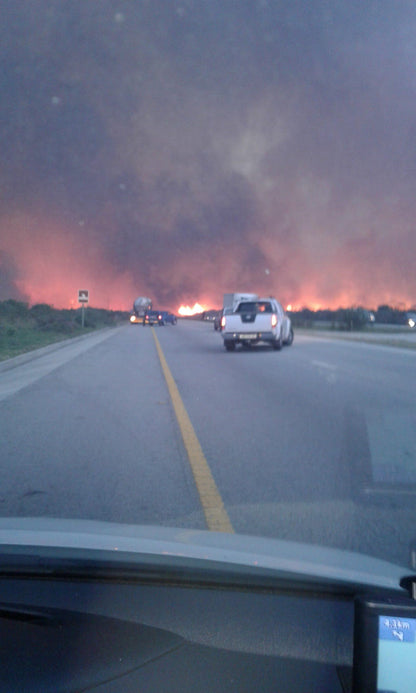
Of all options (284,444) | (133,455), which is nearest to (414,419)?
(284,444)

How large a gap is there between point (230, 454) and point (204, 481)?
130 centimetres

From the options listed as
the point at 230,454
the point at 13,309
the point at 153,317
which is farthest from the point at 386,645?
the point at 153,317

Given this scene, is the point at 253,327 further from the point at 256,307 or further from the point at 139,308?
the point at 139,308

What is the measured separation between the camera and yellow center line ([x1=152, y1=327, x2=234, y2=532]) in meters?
5.61

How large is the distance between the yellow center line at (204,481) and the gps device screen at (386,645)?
330cm

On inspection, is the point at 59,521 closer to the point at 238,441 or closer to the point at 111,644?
the point at 111,644

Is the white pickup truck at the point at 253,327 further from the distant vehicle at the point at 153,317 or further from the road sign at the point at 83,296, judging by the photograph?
the distant vehicle at the point at 153,317

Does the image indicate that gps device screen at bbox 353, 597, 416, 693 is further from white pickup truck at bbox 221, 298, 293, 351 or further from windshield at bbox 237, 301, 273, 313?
windshield at bbox 237, 301, 273, 313

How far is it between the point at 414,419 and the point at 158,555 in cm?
818

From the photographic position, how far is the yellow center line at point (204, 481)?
561 cm

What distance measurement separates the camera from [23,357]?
22.8 metres

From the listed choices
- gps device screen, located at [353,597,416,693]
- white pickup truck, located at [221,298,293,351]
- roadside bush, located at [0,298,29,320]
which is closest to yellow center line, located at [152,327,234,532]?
gps device screen, located at [353,597,416,693]

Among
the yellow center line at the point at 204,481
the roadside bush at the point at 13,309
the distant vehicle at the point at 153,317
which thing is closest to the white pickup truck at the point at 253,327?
the yellow center line at the point at 204,481

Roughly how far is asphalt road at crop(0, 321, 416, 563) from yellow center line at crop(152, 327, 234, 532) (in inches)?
1.4
